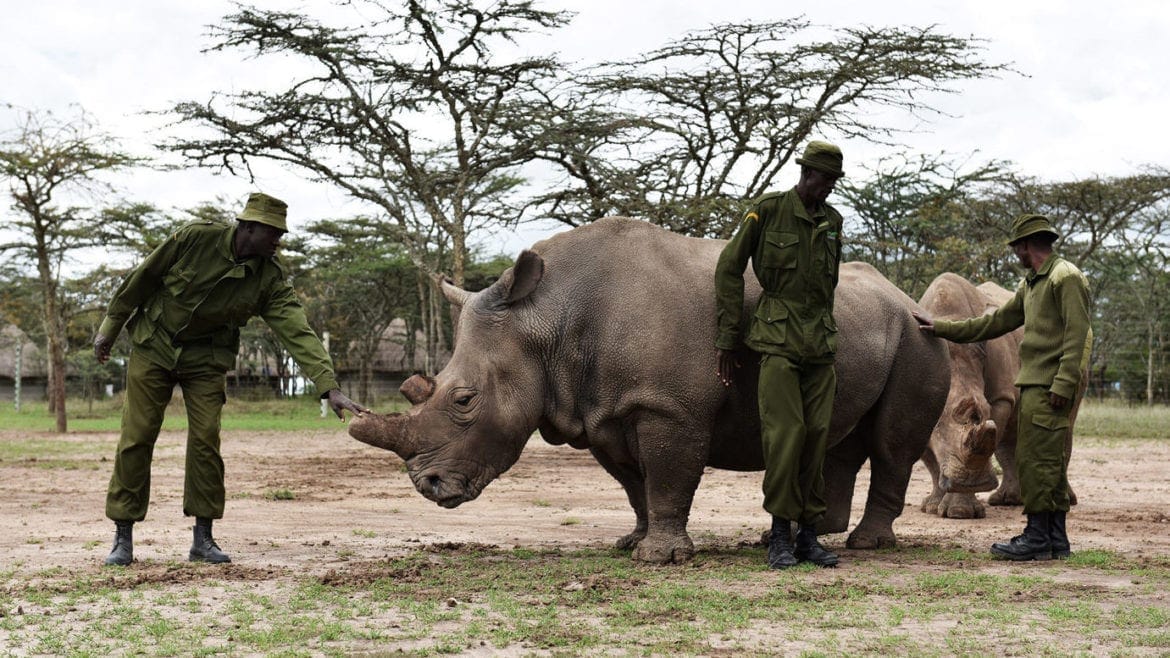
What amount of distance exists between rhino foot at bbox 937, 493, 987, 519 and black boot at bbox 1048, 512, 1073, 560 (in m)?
2.51

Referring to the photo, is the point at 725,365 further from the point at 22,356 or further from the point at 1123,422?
the point at 22,356

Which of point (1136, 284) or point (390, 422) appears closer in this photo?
point (390, 422)

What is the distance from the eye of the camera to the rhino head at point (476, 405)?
22.8 feet

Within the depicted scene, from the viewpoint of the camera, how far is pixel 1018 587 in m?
6.27

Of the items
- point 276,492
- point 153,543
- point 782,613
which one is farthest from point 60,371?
point 782,613

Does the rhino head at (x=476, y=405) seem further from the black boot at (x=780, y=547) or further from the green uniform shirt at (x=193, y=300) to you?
the black boot at (x=780, y=547)

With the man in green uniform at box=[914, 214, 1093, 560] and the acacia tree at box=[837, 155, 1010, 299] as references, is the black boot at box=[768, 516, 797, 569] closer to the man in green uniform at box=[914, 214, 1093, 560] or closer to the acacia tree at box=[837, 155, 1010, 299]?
the man in green uniform at box=[914, 214, 1093, 560]

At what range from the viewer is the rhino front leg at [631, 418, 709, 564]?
7094 millimetres

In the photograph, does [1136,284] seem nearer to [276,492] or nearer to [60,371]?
[60,371]

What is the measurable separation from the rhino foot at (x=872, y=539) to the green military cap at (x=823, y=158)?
2.28m

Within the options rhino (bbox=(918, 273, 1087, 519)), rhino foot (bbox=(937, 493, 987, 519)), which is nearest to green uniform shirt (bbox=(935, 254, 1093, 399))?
rhino (bbox=(918, 273, 1087, 519))

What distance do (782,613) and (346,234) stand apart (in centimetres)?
3855

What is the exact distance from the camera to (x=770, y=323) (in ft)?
22.9

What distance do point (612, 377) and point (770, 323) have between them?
2.95ft
